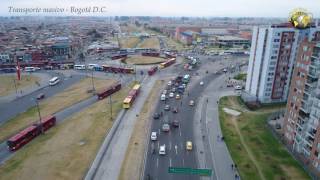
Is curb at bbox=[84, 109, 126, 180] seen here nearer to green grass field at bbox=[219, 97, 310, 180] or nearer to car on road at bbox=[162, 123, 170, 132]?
car on road at bbox=[162, 123, 170, 132]

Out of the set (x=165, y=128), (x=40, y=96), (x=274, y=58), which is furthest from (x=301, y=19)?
(x=40, y=96)

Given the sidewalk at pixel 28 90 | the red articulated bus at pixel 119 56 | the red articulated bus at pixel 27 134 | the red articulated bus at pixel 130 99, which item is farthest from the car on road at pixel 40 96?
the red articulated bus at pixel 119 56

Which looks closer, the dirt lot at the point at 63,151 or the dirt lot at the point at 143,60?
the dirt lot at the point at 63,151

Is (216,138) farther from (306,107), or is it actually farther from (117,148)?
(117,148)

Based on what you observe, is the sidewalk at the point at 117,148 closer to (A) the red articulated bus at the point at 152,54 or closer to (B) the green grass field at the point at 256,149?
(B) the green grass field at the point at 256,149

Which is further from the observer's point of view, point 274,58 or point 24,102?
point 24,102

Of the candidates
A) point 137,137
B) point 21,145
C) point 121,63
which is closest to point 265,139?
point 137,137
